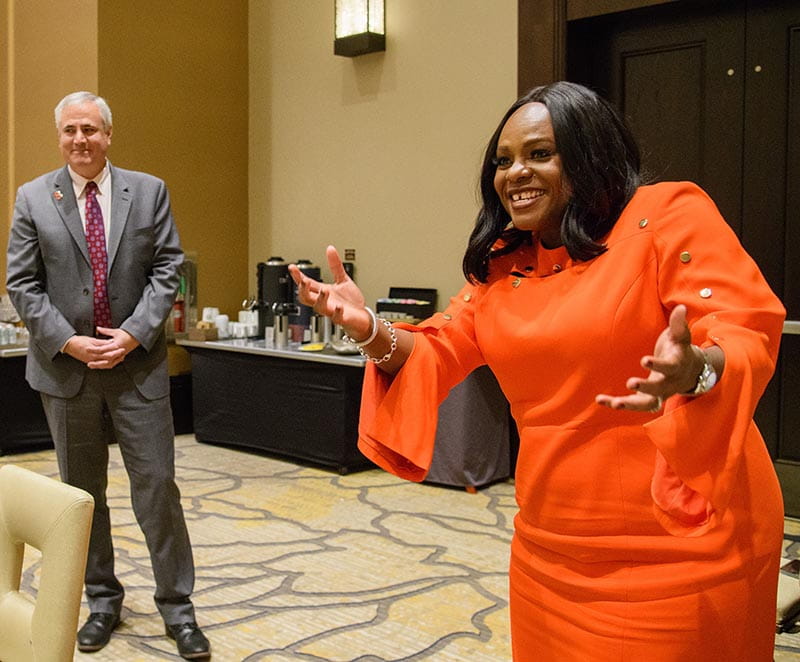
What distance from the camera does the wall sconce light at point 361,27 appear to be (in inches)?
245

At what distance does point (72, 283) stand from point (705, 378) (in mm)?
2422

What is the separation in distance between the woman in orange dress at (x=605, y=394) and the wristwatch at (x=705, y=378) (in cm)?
6

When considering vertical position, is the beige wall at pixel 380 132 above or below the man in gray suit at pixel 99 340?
above

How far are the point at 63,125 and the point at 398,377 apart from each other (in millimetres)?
2016

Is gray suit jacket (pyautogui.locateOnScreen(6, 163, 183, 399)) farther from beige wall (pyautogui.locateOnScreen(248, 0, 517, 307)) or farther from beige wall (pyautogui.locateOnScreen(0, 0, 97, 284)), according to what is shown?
beige wall (pyautogui.locateOnScreen(0, 0, 97, 284))

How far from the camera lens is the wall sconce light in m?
6.23

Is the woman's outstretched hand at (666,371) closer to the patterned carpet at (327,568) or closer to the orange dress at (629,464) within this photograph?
the orange dress at (629,464)

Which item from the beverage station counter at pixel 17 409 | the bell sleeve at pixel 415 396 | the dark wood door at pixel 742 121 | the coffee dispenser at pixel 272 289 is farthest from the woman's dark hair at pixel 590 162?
the beverage station counter at pixel 17 409

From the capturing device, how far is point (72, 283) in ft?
10.4

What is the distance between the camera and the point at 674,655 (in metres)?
→ 1.48

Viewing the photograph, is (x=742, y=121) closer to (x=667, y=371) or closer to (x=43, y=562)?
(x=667, y=371)

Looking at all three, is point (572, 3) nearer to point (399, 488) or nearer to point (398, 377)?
point (399, 488)

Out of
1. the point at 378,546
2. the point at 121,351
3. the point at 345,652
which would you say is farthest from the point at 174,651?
the point at 378,546

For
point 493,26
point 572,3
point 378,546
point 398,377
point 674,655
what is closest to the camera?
point 674,655
